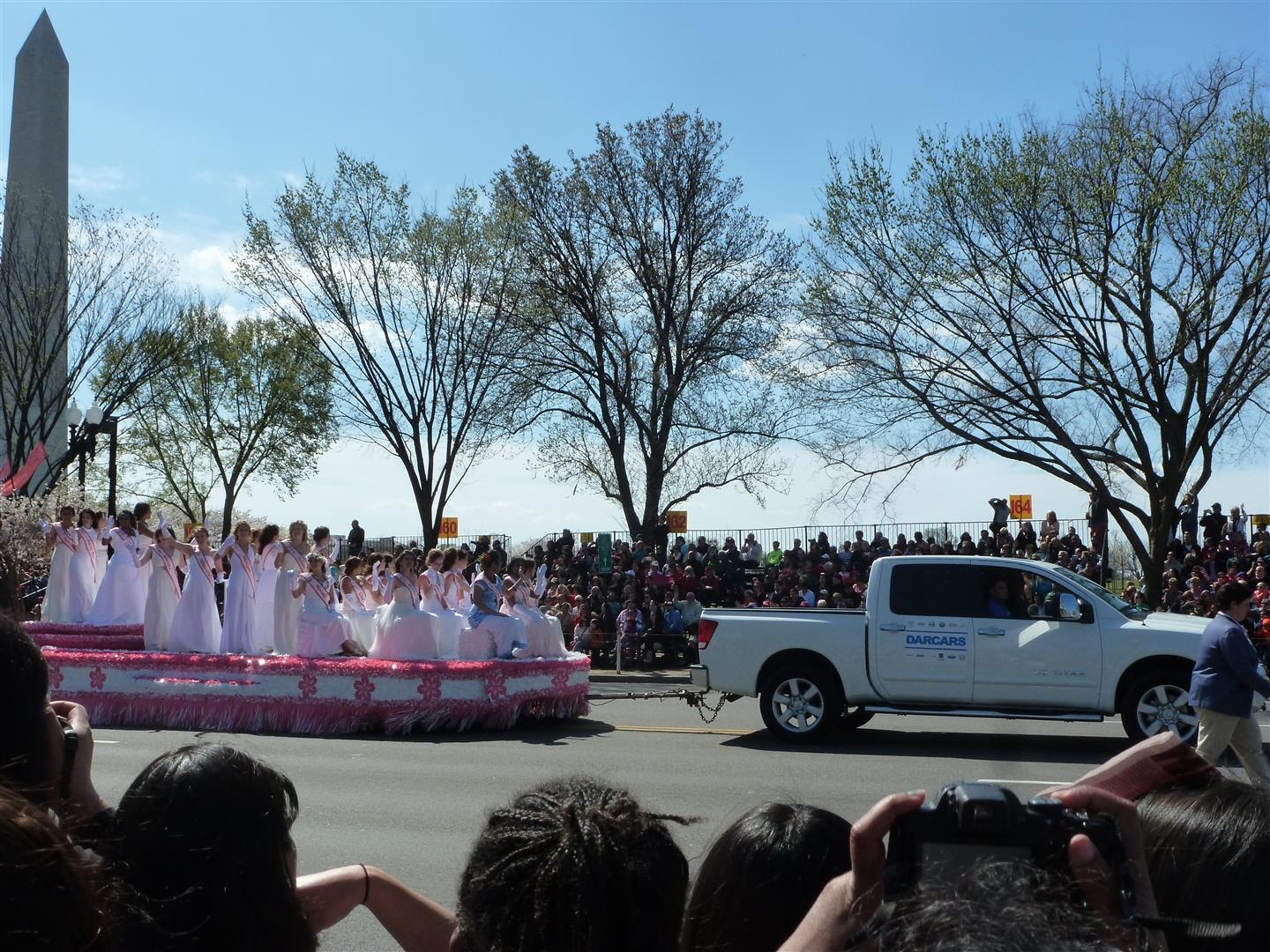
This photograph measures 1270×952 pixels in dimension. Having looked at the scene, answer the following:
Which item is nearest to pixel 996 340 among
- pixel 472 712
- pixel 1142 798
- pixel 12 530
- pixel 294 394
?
pixel 472 712

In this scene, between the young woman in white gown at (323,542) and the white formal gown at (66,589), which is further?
the white formal gown at (66,589)

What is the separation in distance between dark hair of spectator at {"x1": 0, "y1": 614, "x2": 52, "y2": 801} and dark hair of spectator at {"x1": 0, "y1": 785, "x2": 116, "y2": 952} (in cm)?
105

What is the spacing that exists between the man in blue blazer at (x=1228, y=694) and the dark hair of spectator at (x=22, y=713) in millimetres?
7895

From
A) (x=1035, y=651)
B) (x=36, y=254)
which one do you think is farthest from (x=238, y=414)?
(x=1035, y=651)

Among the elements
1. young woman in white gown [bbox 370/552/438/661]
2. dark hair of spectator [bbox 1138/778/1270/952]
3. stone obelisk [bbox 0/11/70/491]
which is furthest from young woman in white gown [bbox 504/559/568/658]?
stone obelisk [bbox 0/11/70/491]

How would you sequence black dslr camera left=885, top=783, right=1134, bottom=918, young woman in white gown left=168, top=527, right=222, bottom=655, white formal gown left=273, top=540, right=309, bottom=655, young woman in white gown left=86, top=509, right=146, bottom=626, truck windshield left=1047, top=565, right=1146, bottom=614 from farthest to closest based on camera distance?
1. young woman in white gown left=86, top=509, right=146, bottom=626
2. young woman in white gown left=168, top=527, right=222, bottom=655
3. white formal gown left=273, top=540, right=309, bottom=655
4. truck windshield left=1047, top=565, right=1146, bottom=614
5. black dslr camera left=885, top=783, right=1134, bottom=918

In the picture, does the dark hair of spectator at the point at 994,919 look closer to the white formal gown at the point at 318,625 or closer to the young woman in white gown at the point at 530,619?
the young woman in white gown at the point at 530,619

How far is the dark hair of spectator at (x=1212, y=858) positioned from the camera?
1.73m

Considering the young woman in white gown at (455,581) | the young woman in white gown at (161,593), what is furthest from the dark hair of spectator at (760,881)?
the young woman in white gown at (161,593)

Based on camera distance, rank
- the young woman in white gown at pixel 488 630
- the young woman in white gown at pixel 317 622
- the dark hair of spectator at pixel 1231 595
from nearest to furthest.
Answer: the dark hair of spectator at pixel 1231 595
the young woman in white gown at pixel 317 622
the young woman in white gown at pixel 488 630

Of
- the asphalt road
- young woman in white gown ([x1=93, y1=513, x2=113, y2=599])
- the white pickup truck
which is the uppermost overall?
young woman in white gown ([x1=93, y1=513, x2=113, y2=599])

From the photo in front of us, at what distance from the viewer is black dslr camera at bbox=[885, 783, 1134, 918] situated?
4.81ft

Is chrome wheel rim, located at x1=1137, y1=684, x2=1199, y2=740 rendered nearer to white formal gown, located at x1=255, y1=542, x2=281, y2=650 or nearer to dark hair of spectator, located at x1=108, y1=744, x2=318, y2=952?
dark hair of spectator, located at x1=108, y1=744, x2=318, y2=952

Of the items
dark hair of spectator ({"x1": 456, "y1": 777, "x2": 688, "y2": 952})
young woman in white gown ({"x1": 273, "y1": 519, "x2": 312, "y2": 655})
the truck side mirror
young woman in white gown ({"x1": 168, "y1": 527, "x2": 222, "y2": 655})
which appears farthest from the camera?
young woman in white gown ({"x1": 168, "y1": 527, "x2": 222, "y2": 655})
